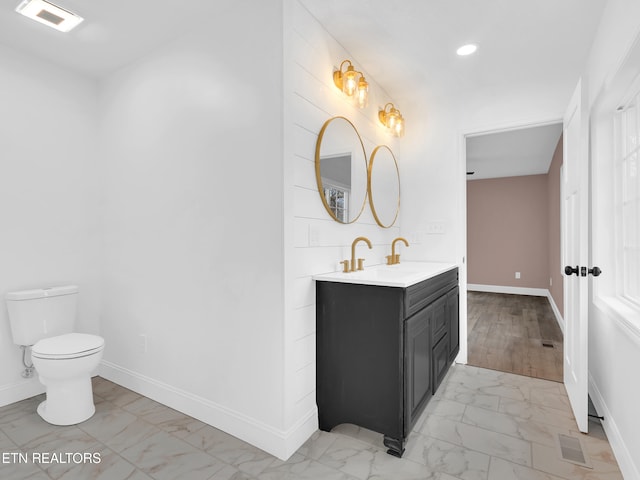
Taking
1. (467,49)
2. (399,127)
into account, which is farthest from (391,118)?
(467,49)

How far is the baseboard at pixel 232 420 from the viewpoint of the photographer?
180 cm

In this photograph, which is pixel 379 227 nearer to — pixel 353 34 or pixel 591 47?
pixel 353 34

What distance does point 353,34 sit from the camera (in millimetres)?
2180

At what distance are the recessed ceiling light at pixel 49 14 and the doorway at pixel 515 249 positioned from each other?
11.7 ft

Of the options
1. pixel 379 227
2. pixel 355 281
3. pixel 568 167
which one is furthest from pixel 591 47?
pixel 355 281

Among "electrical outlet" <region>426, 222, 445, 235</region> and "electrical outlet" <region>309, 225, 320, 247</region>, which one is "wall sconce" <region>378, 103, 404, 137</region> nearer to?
"electrical outlet" <region>426, 222, 445, 235</region>

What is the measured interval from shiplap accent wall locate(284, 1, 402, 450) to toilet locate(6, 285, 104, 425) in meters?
1.29

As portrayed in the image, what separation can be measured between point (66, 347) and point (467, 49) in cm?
311

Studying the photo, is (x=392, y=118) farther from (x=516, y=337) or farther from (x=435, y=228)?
(x=516, y=337)

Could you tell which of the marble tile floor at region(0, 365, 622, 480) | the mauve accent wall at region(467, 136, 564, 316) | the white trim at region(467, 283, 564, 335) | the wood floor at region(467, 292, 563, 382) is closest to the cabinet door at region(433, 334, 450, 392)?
the marble tile floor at region(0, 365, 622, 480)

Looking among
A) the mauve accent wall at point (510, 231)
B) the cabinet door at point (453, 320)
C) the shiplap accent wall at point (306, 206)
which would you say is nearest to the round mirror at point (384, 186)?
the shiplap accent wall at point (306, 206)

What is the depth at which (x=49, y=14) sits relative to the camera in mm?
2041

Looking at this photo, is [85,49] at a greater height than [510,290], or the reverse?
[85,49]

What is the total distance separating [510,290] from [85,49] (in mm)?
7199
